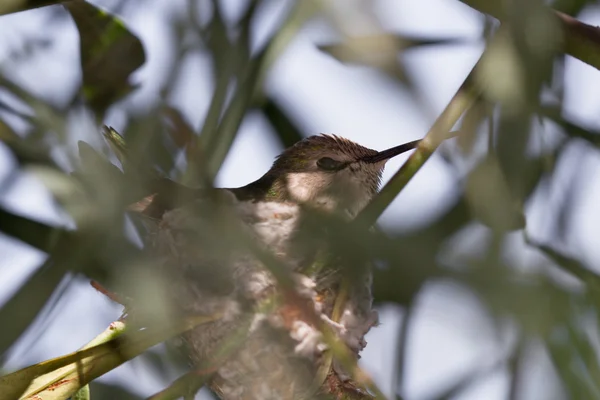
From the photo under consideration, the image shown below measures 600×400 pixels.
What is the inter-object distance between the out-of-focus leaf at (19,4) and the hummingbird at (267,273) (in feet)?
1.11

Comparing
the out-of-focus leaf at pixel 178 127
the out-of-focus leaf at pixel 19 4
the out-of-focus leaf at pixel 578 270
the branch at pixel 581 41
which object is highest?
the out-of-focus leaf at pixel 19 4

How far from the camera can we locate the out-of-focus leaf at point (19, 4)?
1296 millimetres

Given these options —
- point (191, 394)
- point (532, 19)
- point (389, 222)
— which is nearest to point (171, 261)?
point (191, 394)

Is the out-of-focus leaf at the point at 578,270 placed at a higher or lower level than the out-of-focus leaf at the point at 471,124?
lower

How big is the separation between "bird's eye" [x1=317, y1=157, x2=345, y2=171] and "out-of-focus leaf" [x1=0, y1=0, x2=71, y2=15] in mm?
1064

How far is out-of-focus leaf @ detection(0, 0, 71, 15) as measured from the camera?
4.25 feet

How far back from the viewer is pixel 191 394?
118 centimetres

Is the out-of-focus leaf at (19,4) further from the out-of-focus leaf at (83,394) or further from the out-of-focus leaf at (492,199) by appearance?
the out-of-focus leaf at (492,199)

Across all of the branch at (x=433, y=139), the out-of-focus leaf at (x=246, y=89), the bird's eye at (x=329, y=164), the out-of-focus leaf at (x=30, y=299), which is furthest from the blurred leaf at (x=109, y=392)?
the bird's eye at (x=329, y=164)

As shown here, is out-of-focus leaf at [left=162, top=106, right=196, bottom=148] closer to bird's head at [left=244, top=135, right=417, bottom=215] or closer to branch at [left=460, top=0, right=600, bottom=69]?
branch at [left=460, top=0, right=600, bottom=69]

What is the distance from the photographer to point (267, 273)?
5.24 ft

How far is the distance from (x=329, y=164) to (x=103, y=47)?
2.70ft

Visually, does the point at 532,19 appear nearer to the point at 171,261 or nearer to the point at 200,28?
the point at 200,28

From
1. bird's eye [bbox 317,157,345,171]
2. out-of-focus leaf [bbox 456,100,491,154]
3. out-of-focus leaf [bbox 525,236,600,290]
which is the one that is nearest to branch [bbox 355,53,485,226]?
out-of-focus leaf [bbox 456,100,491,154]
